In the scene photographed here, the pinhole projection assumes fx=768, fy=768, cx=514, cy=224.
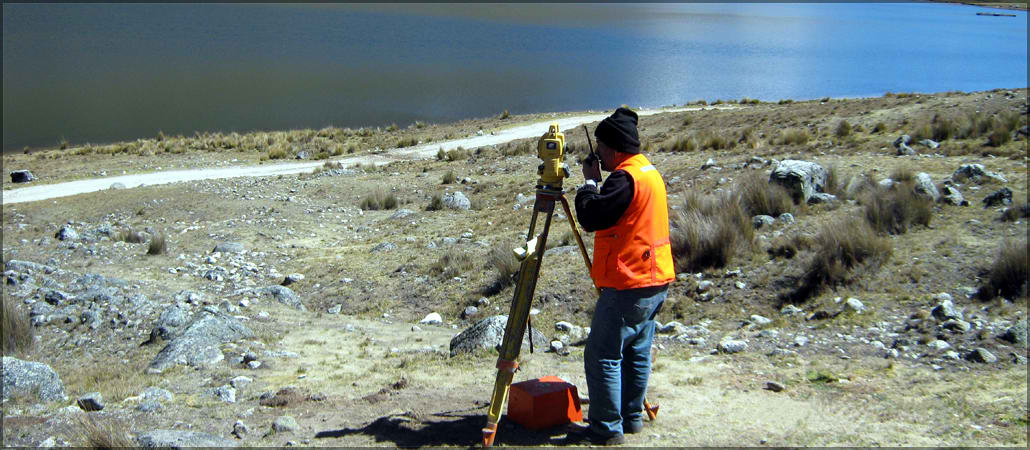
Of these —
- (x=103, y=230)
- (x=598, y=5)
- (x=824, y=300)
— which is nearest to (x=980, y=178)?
(x=824, y=300)

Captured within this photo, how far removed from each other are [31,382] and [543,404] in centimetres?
379

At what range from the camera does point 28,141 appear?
2972 centimetres

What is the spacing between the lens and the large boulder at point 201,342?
633 centimetres

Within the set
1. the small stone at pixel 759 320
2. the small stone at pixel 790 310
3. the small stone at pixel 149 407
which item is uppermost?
the small stone at pixel 149 407

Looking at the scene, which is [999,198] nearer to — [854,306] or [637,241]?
[854,306]

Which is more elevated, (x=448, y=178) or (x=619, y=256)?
(x=619, y=256)

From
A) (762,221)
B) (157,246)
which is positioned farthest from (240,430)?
(157,246)

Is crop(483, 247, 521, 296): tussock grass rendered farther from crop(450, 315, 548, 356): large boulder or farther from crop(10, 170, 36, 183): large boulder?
crop(10, 170, 36, 183): large boulder

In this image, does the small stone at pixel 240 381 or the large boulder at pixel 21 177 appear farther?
the large boulder at pixel 21 177

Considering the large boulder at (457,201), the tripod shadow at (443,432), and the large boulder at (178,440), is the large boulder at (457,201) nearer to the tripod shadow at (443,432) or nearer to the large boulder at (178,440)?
the tripod shadow at (443,432)

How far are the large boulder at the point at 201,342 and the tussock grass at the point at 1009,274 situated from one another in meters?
6.50

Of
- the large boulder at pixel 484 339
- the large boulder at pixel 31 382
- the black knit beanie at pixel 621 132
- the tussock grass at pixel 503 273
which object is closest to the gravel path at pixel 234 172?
the tussock grass at pixel 503 273

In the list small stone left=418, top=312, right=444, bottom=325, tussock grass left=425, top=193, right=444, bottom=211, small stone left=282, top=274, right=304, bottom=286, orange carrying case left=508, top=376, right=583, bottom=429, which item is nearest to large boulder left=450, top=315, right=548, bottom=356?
small stone left=418, top=312, right=444, bottom=325

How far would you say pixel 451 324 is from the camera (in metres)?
8.09
